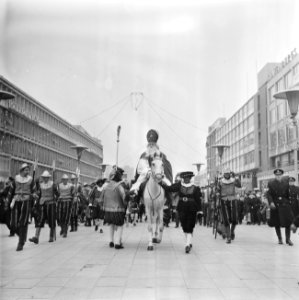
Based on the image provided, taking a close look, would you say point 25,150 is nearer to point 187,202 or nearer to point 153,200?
point 153,200

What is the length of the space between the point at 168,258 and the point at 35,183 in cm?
394

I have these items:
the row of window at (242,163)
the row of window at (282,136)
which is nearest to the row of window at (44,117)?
the row of window at (282,136)

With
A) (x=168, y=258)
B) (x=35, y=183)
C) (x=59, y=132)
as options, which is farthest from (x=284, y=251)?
(x=59, y=132)

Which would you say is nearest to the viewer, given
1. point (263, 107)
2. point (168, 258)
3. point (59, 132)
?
point (168, 258)

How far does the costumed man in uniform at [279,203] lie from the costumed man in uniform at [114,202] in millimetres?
3985

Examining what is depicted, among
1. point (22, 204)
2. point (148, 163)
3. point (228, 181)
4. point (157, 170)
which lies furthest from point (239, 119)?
point (22, 204)

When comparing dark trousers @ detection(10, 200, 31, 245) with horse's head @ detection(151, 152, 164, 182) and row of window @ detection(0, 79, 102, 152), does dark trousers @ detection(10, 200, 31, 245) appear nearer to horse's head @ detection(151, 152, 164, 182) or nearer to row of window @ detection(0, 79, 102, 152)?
horse's head @ detection(151, 152, 164, 182)

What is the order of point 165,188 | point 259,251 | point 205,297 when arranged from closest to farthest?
1. point 205,297
2. point 259,251
3. point 165,188

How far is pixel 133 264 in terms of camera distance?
23.8 feet

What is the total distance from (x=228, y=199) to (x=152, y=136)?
9.04 feet

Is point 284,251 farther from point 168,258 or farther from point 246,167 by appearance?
point 246,167

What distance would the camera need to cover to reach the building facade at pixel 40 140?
1955cm

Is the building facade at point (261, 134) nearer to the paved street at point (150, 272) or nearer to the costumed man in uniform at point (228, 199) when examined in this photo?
the costumed man in uniform at point (228, 199)

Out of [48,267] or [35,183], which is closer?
[48,267]
